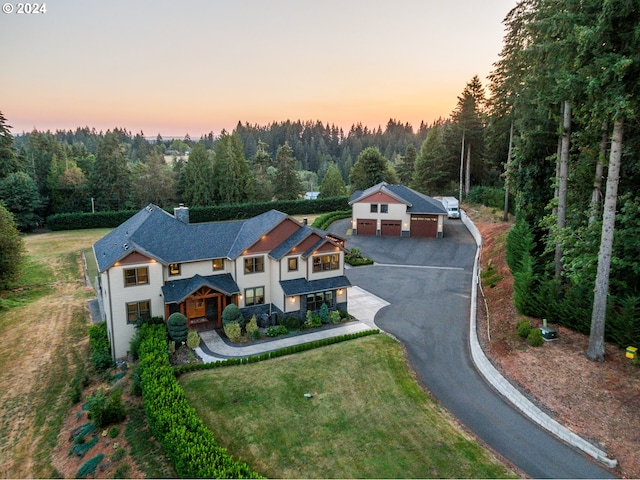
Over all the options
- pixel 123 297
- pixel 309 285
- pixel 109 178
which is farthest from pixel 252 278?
pixel 109 178

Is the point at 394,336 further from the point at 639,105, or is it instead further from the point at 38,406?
the point at 38,406

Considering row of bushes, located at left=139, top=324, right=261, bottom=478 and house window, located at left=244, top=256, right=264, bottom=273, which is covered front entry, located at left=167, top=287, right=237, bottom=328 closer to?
house window, located at left=244, top=256, right=264, bottom=273

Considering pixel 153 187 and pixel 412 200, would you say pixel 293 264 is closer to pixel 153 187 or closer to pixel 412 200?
pixel 412 200

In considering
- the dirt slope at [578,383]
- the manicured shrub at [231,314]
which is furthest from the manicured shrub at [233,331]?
the dirt slope at [578,383]

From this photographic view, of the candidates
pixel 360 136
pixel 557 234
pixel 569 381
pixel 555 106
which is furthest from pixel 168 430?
pixel 360 136

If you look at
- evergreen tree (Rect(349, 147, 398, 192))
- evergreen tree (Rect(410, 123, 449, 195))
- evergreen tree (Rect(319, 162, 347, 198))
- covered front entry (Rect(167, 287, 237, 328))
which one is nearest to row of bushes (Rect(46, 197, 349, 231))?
evergreen tree (Rect(349, 147, 398, 192))
